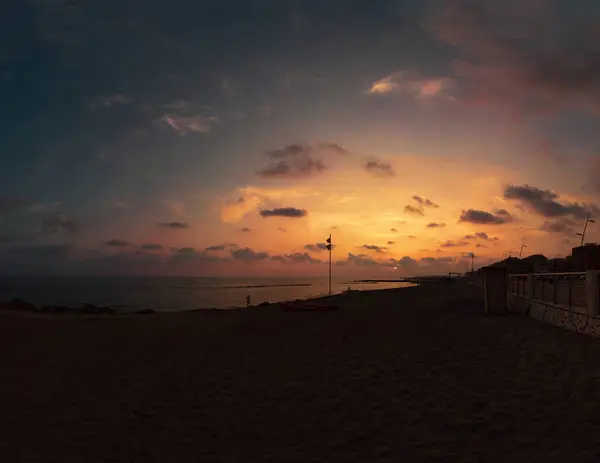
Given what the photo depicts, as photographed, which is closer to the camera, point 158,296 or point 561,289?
point 561,289

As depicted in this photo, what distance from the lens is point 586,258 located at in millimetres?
39375

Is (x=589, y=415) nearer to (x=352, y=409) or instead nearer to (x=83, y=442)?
(x=352, y=409)

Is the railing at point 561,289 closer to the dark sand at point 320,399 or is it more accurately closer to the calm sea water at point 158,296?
the dark sand at point 320,399

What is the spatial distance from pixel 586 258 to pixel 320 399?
38401 millimetres

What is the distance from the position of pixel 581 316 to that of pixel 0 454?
39.3 feet

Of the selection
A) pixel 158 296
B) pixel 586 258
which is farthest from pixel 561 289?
pixel 158 296

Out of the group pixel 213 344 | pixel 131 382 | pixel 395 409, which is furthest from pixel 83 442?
pixel 213 344

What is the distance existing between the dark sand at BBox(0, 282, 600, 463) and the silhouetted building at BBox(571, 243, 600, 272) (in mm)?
24713

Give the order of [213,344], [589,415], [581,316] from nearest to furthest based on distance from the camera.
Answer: [589,415] < [581,316] < [213,344]

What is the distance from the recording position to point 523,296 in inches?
711

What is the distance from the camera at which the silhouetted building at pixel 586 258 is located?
1369 inches

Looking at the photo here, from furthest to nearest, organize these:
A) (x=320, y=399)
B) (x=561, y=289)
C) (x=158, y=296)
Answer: (x=158, y=296)
(x=561, y=289)
(x=320, y=399)

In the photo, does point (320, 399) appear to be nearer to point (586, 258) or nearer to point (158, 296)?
point (586, 258)

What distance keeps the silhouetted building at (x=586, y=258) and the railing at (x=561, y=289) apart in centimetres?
2065
